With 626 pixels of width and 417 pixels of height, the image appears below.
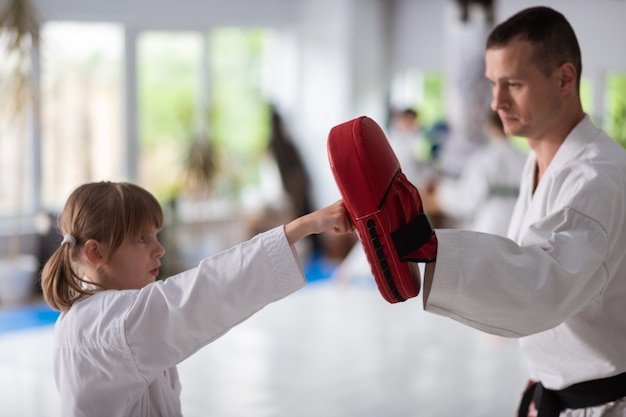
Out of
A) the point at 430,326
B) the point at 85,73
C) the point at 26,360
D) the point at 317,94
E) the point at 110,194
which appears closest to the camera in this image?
the point at 110,194

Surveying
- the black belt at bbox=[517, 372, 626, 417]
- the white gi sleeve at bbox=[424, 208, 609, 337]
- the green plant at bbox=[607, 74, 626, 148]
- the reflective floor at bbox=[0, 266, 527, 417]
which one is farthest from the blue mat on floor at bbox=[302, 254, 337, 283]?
the white gi sleeve at bbox=[424, 208, 609, 337]

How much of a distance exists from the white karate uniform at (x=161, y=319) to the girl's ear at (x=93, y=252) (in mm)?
122

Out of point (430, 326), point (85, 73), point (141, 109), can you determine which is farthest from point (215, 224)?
point (430, 326)

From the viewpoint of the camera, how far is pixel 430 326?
602 centimetres

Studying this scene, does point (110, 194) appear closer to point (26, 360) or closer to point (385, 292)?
point (385, 292)

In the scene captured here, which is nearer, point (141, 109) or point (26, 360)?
point (26, 360)

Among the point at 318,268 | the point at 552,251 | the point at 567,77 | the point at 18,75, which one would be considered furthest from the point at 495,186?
the point at 552,251

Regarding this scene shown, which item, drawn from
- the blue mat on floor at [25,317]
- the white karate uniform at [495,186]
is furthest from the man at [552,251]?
the blue mat on floor at [25,317]

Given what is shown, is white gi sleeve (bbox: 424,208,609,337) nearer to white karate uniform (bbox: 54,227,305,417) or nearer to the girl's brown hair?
white karate uniform (bbox: 54,227,305,417)

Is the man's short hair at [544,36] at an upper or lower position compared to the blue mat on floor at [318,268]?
upper

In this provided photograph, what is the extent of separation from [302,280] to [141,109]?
6550mm

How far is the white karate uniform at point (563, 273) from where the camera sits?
1.82m

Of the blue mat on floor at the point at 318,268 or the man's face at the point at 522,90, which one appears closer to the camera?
the man's face at the point at 522,90

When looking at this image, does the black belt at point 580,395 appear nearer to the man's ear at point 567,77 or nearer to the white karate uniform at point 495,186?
the man's ear at point 567,77
